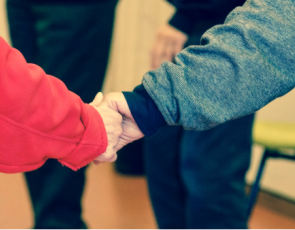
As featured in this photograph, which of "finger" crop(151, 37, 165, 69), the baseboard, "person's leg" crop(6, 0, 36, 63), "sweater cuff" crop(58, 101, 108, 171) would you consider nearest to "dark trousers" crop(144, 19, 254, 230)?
"finger" crop(151, 37, 165, 69)


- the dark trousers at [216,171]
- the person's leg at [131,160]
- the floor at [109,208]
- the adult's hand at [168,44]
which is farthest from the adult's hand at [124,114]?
the person's leg at [131,160]

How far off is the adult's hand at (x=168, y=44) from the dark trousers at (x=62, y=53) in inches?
6.6

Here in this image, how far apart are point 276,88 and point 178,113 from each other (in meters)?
0.14

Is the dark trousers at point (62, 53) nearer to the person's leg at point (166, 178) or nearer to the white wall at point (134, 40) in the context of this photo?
the person's leg at point (166, 178)

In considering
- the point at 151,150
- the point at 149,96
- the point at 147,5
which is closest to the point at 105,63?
the point at 151,150

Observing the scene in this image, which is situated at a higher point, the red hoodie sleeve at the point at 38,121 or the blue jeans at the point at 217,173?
the red hoodie sleeve at the point at 38,121

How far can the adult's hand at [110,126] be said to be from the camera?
18.1 inches

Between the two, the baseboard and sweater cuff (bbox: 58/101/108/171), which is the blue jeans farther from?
the baseboard

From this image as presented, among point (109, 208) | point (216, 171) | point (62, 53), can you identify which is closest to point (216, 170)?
point (216, 171)

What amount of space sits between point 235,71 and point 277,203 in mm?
1309

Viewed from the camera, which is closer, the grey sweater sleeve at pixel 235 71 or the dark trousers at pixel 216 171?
the grey sweater sleeve at pixel 235 71

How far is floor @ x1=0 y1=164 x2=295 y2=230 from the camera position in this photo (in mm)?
1243

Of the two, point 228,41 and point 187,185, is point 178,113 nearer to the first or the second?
point 228,41

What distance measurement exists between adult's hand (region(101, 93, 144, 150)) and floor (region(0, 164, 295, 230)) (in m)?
0.85
